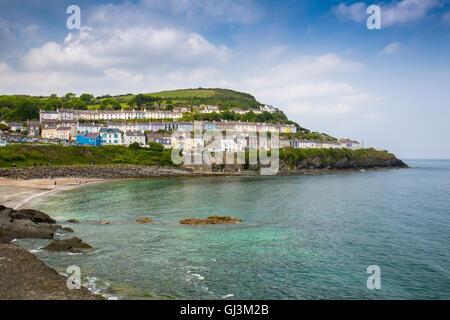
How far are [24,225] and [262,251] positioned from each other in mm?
16493

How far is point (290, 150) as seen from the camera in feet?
296

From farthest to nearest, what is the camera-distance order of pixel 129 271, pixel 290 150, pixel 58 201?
pixel 290 150 → pixel 58 201 → pixel 129 271

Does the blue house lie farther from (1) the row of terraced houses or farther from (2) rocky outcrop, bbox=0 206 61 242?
(2) rocky outcrop, bbox=0 206 61 242

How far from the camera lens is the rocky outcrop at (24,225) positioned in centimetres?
1946

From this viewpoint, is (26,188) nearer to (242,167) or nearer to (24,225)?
(24,225)

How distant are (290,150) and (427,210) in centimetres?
5926

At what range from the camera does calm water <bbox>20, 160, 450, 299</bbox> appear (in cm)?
1266

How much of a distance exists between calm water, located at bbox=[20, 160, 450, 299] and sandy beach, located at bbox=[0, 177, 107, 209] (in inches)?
94.0

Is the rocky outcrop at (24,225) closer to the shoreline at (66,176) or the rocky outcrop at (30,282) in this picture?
the rocky outcrop at (30,282)

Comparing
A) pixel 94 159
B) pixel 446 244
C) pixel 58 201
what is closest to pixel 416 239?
pixel 446 244

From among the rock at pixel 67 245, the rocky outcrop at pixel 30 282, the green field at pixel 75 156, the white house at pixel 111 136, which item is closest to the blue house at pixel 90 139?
the white house at pixel 111 136

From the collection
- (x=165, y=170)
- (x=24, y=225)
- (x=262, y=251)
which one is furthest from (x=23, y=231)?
(x=165, y=170)

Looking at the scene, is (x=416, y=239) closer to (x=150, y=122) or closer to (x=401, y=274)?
(x=401, y=274)

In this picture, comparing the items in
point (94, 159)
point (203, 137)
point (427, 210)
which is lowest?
point (427, 210)
